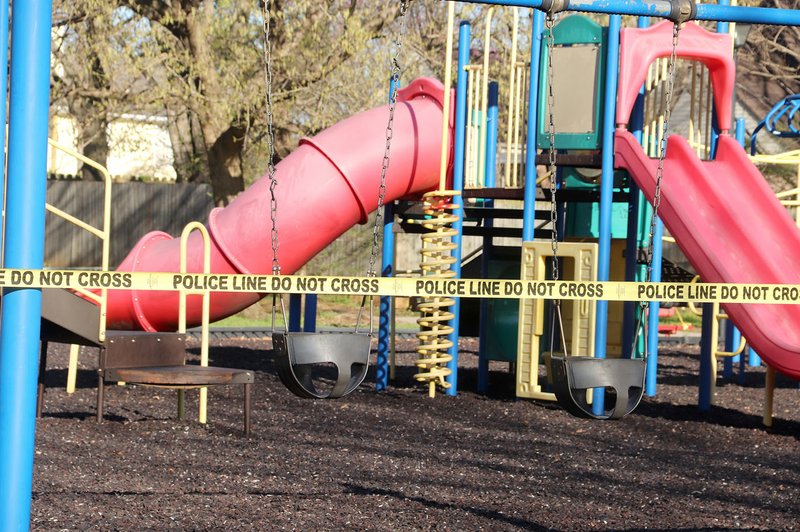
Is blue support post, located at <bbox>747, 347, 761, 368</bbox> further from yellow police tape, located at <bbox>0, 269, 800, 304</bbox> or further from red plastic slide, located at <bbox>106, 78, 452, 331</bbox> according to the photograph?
yellow police tape, located at <bbox>0, 269, 800, 304</bbox>

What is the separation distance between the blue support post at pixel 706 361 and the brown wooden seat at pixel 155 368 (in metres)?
3.72

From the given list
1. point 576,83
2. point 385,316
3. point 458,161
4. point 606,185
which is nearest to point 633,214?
point 606,185

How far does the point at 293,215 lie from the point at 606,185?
250 cm

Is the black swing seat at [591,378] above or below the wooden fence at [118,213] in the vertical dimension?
below

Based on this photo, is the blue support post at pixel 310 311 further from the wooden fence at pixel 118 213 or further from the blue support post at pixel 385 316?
the wooden fence at pixel 118 213

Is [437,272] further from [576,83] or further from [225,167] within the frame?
[225,167]

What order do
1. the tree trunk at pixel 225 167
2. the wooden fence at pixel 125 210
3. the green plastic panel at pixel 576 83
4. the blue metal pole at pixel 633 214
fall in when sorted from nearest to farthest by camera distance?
the green plastic panel at pixel 576 83
the blue metal pole at pixel 633 214
the tree trunk at pixel 225 167
the wooden fence at pixel 125 210

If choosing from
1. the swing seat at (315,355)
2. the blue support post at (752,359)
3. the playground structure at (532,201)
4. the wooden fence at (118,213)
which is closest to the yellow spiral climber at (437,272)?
the playground structure at (532,201)

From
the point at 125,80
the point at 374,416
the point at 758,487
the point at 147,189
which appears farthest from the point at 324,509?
the point at 147,189

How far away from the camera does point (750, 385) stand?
12102 mm

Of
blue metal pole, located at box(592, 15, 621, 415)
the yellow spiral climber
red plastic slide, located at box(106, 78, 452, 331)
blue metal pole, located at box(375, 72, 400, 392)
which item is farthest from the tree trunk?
blue metal pole, located at box(592, 15, 621, 415)

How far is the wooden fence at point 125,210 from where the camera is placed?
86.4 ft

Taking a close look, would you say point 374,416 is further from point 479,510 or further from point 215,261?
point 479,510

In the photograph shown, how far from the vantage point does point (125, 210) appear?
26719 mm
